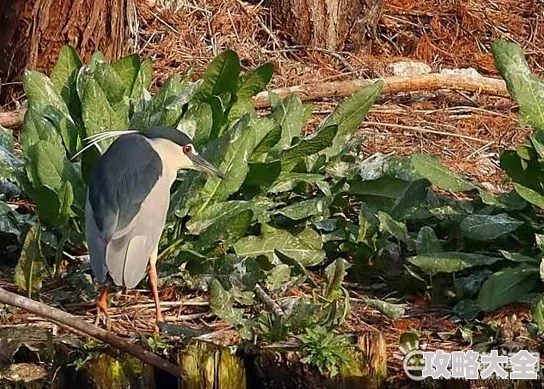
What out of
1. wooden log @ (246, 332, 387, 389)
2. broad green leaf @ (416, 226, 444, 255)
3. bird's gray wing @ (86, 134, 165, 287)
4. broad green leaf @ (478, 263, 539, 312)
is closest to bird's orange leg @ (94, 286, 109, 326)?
bird's gray wing @ (86, 134, 165, 287)

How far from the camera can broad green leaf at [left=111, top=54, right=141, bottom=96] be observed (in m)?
4.38

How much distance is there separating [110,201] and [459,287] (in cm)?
119

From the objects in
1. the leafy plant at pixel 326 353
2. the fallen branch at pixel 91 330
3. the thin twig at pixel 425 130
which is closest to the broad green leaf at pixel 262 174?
the leafy plant at pixel 326 353

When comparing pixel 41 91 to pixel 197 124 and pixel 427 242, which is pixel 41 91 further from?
pixel 427 242

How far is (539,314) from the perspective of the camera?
3316 millimetres

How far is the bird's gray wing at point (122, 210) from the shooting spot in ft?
11.6

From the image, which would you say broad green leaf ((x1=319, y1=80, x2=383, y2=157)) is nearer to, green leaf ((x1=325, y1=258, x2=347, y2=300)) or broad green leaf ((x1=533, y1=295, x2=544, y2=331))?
green leaf ((x1=325, y1=258, x2=347, y2=300))

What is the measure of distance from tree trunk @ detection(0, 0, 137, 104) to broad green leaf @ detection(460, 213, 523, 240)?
1.92m

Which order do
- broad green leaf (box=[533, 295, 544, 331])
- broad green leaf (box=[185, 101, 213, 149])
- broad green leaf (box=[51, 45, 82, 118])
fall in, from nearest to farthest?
broad green leaf (box=[533, 295, 544, 331]), broad green leaf (box=[185, 101, 213, 149]), broad green leaf (box=[51, 45, 82, 118])

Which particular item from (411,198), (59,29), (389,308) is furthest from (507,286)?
(59,29)

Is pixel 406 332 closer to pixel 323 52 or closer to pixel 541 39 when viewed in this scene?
pixel 323 52

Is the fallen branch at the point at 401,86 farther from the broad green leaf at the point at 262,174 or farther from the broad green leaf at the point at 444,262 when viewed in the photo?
the broad green leaf at the point at 444,262

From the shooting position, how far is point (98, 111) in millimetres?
4086

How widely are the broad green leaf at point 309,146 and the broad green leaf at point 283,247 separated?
341 millimetres
